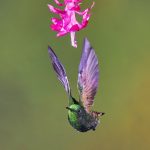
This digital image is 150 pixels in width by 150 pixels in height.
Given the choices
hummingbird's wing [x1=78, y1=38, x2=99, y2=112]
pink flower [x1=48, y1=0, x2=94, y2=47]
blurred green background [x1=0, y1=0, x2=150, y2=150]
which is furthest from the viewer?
blurred green background [x1=0, y1=0, x2=150, y2=150]

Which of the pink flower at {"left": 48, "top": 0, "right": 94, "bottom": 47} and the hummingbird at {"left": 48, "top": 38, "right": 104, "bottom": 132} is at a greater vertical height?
the pink flower at {"left": 48, "top": 0, "right": 94, "bottom": 47}

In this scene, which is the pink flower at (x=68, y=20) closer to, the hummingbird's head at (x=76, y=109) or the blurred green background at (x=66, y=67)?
the hummingbird's head at (x=76, y=109)

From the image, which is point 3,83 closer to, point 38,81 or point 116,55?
point 38,81

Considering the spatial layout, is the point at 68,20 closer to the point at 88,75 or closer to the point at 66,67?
the point at 88,75

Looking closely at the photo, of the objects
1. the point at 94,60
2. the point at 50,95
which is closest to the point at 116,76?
the point at 50,95

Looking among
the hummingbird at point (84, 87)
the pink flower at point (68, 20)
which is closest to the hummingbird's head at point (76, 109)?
the hummingbird at point (84, 87)

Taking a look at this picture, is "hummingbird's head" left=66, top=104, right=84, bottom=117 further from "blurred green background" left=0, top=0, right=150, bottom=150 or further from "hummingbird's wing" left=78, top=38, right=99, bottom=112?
"blurred green background" left=0, top=0, right=150, bottom=150

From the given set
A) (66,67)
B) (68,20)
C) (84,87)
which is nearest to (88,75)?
(84,87)

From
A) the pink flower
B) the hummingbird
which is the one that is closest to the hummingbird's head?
the hummingbird
